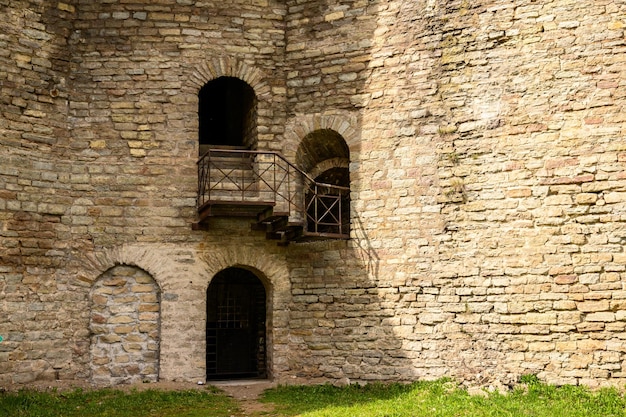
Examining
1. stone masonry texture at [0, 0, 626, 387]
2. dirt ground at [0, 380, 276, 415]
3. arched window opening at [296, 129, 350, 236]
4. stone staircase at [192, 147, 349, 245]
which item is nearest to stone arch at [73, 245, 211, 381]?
stone masonry texture at [0, 0, 626, 387]

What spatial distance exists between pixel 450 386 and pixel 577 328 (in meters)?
1.96

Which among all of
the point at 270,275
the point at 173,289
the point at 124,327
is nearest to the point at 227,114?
the point at 270,275

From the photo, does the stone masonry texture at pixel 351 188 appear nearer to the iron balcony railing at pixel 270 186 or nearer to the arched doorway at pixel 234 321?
A: the iron balcony railing at pixel 270 186

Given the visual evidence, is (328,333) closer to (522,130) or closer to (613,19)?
(522,130)

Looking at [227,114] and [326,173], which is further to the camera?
[227,114]

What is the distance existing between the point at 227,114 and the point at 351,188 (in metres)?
3.98

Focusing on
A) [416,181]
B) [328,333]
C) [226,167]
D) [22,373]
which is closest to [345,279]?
[328,333]

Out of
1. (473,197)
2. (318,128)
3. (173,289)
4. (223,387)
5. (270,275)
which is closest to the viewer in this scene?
(473,197)

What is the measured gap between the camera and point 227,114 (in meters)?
15.0

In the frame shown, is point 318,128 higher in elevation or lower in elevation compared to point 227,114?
lower

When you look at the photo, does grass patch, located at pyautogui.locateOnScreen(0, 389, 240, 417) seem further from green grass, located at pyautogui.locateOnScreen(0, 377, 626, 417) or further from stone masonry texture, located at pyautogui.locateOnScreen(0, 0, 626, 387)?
stone masonry texture, located at pyautogui.locateOnScreen(0, 0, 626, 387)

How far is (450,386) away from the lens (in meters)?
10.9

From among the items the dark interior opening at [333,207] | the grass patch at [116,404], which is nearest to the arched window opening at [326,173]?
the dark interior opening at [333,207]

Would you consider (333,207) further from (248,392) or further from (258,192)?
(248,392)
